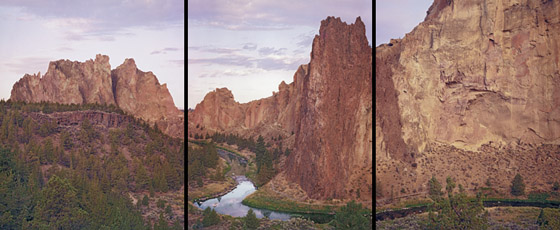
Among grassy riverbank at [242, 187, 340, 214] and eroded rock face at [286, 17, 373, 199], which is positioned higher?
eroded rock face at [286, 17, 373, 199]

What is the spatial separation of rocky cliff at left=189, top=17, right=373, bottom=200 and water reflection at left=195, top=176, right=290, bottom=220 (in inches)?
41.0

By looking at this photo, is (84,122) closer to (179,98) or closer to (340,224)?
(179,98)

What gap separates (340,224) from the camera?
11.0 meters

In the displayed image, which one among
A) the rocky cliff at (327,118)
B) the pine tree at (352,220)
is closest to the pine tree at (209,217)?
the rocky cliff at (327,118)

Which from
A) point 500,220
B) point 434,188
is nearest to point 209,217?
point 434,188

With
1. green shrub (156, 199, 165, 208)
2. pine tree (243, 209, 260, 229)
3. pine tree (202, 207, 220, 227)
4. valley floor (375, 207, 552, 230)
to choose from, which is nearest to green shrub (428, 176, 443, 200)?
valley floor (375, 207, 552, 230)

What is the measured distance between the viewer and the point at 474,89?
20.2m

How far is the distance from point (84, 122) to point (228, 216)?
682cm

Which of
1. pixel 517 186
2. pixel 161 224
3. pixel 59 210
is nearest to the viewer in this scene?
pixel 59 210

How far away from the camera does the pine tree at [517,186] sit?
17.0 meters

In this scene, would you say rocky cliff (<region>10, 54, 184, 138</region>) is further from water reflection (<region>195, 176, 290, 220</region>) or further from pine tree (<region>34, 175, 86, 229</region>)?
pine tree (<region>34, 175, 86, 229</region>)

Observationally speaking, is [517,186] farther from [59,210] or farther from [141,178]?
[59,210]

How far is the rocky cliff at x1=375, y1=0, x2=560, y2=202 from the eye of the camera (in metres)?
18.3

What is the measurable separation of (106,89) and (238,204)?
22.7ft
